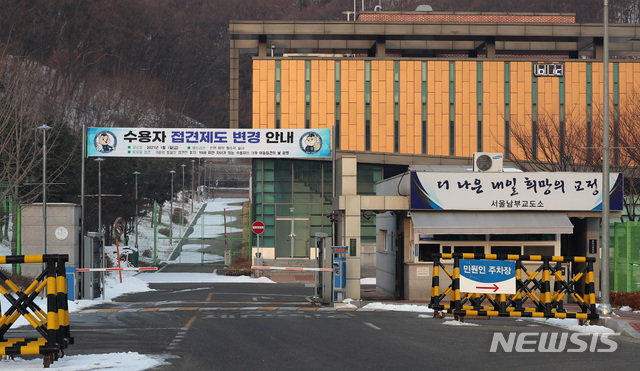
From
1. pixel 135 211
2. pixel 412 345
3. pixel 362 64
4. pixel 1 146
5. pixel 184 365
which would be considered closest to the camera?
pixel 184 365

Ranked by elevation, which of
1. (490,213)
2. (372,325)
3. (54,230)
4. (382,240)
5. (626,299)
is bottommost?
(626,299)

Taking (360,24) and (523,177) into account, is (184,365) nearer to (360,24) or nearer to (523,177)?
(523,177)

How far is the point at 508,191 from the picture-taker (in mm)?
27875

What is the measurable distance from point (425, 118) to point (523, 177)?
101 ft

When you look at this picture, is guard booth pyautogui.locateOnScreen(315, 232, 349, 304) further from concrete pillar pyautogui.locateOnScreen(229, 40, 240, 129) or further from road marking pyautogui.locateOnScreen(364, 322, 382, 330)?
concrete pillar pyautogui.locateOnScreen(229, 40, 240, 129)

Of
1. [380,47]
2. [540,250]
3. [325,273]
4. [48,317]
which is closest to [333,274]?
[325,273]

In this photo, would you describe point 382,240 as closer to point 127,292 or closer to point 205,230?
point 127,292

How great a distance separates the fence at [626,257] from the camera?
88.1 feet

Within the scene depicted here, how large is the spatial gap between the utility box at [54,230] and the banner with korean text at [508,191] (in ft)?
39.6

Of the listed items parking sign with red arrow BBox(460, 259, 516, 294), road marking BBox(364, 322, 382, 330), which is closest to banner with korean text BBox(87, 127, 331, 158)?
road marking BBox(364, 322, 382, 330)

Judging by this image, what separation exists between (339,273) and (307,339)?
10.1m

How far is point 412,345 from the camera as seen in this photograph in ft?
50.6

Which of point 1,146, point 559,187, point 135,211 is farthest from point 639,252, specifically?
point 135,211

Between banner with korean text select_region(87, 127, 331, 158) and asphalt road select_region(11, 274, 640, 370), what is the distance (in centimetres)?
1187
